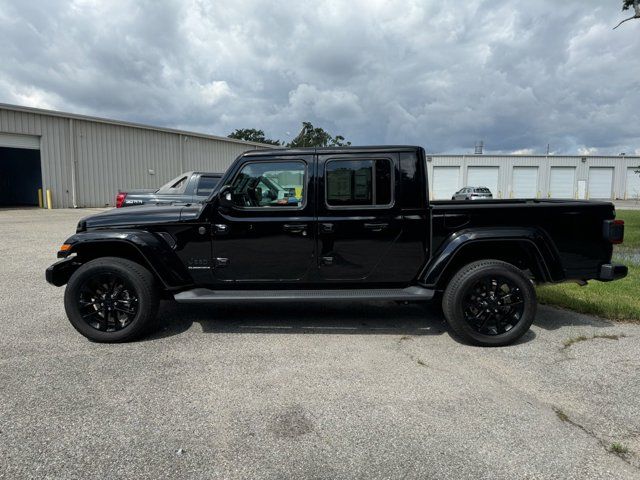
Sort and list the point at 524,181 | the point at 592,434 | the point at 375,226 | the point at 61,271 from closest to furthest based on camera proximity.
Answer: the point at 592,434
the point at 375,226
the point at 61,271
the point at 524,181

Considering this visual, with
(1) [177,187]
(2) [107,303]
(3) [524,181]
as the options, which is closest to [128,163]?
(1) [177,187]

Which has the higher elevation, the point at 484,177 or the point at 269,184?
the point at 484,177

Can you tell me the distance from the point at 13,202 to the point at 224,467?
115ft

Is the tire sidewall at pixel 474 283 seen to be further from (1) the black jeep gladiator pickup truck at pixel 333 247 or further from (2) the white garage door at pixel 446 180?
(2) the white garage door at pixel 446 180

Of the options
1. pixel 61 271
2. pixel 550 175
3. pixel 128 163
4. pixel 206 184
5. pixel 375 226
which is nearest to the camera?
pixel 375 226

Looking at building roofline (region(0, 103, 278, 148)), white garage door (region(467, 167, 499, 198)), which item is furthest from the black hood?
white garage door (region(467, 167, 499, 198))

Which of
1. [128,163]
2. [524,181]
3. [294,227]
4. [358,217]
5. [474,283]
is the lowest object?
[474,283]

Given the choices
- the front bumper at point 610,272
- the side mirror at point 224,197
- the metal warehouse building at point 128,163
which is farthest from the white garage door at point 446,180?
the side mirror at point 224,197

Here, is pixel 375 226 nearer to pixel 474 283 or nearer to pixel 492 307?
pixel 474 283

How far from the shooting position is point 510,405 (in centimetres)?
298

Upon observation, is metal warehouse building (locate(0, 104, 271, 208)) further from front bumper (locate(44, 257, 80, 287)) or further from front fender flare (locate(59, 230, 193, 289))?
front fender flare (locate(59, 230, 193, 289))

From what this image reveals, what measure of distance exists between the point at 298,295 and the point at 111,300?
1818mm

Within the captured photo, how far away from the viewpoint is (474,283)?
401cm

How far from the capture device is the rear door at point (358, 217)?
13.5ft
